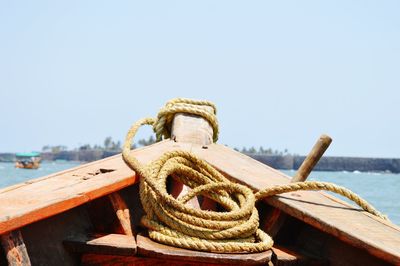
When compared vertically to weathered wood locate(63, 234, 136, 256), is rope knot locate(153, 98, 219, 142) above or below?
above

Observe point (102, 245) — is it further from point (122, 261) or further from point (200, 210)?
point (200, 210)

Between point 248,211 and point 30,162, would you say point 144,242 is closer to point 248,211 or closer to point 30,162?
point 248,211

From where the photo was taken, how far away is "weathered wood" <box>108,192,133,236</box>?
8.06 ft

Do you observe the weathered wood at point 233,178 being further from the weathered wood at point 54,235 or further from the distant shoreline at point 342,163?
the distant shoreline at point 342,163

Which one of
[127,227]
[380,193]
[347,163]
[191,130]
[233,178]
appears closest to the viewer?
[127,227]

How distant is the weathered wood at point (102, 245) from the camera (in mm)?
2240

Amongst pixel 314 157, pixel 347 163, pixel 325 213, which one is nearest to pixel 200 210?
pixel 325 213

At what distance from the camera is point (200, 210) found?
238 cm

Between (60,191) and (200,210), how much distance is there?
21.7 inches

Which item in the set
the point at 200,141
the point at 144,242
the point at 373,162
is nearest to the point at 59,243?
the point at 144,242

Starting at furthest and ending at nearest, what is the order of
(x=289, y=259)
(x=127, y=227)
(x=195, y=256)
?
1. (x=127, y=227)
2. (x=289, y=259)
3. (x=195, y=256)

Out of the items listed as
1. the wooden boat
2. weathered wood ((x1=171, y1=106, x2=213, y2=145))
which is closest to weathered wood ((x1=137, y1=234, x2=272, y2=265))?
the wooden boat

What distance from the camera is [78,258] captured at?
2363mm

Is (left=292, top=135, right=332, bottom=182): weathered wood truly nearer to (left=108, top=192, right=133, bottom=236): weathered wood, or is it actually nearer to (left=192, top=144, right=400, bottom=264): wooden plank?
(left=192, top=144, right=400, bottom=264): wooden plank
